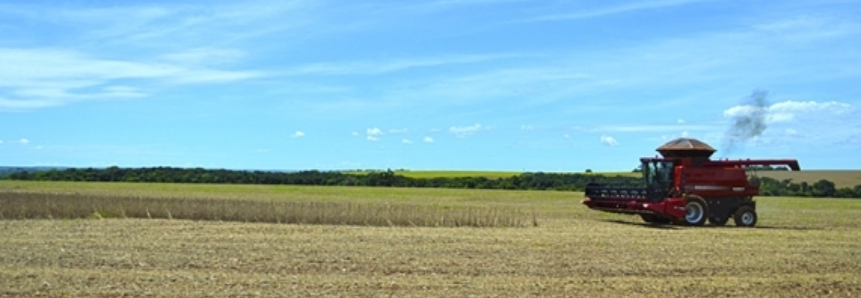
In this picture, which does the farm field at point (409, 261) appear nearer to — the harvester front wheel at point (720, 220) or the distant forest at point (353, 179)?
the harvester front wheel at point (720, 220)

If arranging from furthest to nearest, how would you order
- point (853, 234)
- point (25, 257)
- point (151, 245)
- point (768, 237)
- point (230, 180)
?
point (230, 180) < point (853, 234) < point (768, 237) < point (151, 245) < point (25, 257)

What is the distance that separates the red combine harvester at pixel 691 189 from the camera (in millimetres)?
26344

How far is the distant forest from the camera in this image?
5638 cm

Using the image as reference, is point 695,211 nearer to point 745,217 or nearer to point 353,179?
point 745,217

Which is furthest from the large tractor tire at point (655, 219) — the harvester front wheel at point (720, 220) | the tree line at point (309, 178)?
the tree line at point (309, 178)

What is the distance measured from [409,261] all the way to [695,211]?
46.6 feet

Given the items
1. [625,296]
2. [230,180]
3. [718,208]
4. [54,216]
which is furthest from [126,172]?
[625,296]

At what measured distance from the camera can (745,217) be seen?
2689cm

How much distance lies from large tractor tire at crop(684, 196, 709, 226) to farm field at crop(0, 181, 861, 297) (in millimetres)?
2940

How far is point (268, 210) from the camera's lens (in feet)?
86.0

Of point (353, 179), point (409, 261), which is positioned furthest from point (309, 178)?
point (409, 261)

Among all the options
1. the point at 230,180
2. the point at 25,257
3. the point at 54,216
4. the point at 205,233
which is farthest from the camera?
the point at 230,180

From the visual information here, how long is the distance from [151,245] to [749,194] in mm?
17483

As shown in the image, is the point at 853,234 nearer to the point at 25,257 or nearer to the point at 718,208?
the point at 718,208
